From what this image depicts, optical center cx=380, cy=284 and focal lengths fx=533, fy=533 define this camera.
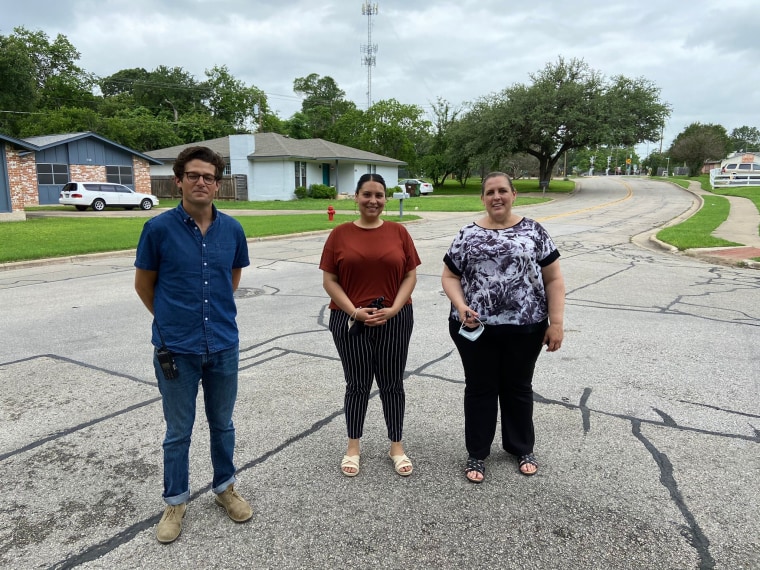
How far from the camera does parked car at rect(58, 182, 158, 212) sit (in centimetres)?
2786

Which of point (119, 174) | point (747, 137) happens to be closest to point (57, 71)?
point (119, 174)

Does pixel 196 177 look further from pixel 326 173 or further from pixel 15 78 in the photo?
pixel 15 78

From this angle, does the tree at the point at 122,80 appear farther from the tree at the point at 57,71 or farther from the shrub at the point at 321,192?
the shrub at the point at 321,192

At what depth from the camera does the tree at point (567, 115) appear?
42844 mm

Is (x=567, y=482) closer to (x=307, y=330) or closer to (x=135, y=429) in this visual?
(x=135, y=429)

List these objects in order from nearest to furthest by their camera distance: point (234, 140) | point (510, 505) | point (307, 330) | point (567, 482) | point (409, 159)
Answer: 1. point (510, 505)
2. point (567, 482)
3. point (307, 330)
4. point (234, 140)
5. point (409, 159)

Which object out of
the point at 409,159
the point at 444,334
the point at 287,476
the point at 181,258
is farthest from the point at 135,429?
the point at 409,159

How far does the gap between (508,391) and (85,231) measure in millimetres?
17103

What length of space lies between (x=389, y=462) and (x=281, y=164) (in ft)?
120

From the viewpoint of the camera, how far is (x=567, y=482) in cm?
301

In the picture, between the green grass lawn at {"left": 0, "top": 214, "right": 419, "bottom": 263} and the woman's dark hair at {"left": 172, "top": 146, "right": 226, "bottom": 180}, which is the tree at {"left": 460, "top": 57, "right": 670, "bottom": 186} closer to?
the green grass lawn at {"left": 0, "top": 214, "right": 419, "bottom": 263}

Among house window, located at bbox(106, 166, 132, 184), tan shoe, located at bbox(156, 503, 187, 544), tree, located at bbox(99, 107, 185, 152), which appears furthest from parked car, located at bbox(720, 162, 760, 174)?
tan shoe, located at bbox(156, 503, 187, 544)

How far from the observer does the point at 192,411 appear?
261 cm

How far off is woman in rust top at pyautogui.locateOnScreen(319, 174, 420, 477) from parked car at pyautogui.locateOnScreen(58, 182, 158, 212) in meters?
29.5
